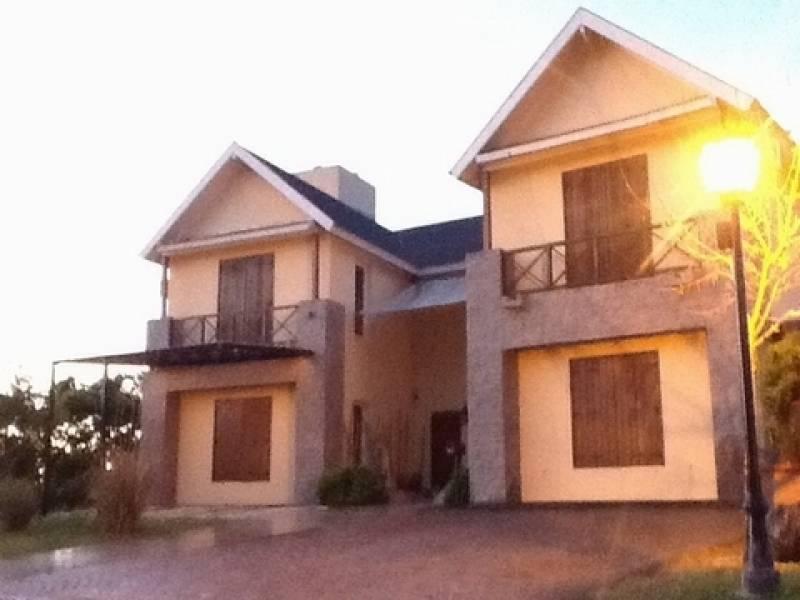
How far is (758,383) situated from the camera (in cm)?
1359

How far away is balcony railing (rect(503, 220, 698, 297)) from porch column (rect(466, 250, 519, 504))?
0.39 m

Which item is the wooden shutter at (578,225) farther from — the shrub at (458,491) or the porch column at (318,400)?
the porch column at (318,400)

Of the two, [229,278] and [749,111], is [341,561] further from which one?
[229,278]

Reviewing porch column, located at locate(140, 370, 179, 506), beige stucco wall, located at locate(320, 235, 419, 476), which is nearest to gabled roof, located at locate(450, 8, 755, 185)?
beige stucco wall, located at locate(320, 235, 419, 476)

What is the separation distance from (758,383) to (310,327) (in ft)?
31.9

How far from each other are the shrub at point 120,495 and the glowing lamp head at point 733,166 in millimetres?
9915

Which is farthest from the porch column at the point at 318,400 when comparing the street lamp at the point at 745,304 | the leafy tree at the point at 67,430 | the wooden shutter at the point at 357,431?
the street lamp at the point at 745,304

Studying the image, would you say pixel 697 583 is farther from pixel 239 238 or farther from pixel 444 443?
pixel 239 238

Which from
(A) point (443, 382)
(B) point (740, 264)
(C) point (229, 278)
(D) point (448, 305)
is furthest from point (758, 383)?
(C) point (229, 278)

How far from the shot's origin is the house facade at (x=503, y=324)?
15633 mm

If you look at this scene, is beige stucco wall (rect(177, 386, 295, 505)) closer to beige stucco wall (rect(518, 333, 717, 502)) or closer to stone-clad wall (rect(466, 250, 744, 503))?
stone-clad wall (rect(466, 250, 744, 503))

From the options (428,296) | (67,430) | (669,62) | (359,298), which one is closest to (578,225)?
(669,62)

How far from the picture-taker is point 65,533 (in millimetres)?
15281

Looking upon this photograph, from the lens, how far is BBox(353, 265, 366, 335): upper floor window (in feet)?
72.4
